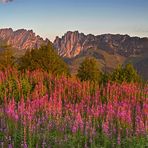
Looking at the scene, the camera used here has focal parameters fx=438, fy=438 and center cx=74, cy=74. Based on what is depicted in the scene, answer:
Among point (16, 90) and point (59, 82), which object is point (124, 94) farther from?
point (16, 90)

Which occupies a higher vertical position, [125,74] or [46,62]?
[46,62]

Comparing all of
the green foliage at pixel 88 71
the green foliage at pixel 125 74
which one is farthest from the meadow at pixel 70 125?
the green foliage at pixel 88 71

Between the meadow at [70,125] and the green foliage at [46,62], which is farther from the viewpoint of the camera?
the green foliage at [46,62]

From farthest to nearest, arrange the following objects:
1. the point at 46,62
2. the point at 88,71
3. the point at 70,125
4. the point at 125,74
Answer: the point at 88,71 → the point at 125,74 → the point at 46,62 → the point at 70,125

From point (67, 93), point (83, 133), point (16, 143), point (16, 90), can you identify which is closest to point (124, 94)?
point (67, 93)

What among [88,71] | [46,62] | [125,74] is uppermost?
[46,62]

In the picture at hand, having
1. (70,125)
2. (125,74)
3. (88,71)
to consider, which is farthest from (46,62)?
(70,125)

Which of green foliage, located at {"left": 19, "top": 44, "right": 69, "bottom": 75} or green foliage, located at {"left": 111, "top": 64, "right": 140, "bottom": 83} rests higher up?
green foliage, located at {"left": 19, "top": 44, "right": 69, "bottom": 75}

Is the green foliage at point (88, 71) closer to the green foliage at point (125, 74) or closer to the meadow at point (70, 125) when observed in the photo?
the green foliage at point (125, 74)

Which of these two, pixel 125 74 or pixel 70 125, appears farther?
pixel 125 74

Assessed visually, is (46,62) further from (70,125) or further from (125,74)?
(70,125)

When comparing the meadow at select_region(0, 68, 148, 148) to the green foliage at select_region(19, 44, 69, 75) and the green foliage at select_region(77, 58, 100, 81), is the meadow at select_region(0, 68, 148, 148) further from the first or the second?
the green foliage at select_region(77, 58, 100, 81)

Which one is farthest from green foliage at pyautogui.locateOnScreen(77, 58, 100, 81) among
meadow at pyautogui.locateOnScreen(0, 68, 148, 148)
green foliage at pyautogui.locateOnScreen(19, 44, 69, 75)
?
meadow at pyautogui.locateOnScreen(0, 68, 148, 148)

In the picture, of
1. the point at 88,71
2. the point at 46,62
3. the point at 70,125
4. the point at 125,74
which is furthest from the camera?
the point at 88,71
